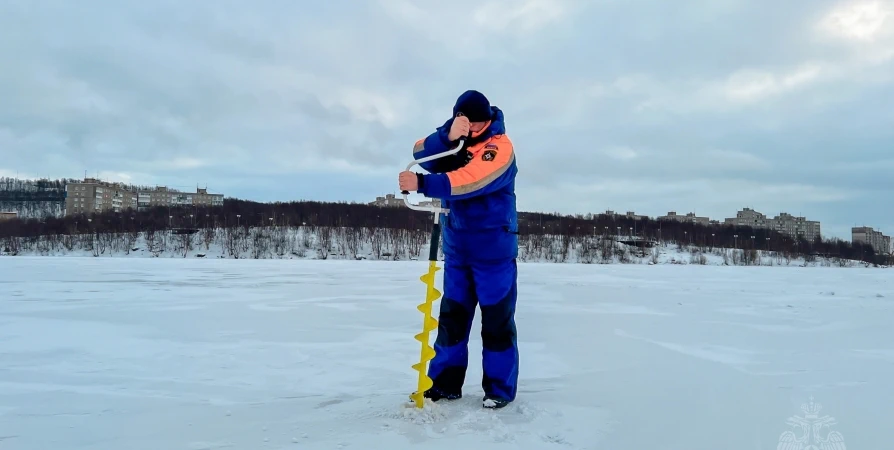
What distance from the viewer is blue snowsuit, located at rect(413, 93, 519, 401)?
2.29 meters

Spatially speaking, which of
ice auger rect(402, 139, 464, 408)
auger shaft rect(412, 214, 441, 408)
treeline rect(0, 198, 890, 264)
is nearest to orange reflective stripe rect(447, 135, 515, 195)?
ice auger rect(402, 139, 464, 408)

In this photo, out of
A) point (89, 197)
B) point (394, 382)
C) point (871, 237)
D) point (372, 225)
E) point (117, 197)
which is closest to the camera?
point (394, 382)

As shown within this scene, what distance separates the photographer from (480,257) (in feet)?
7.63

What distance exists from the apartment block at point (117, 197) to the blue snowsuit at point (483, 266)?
95.9 m

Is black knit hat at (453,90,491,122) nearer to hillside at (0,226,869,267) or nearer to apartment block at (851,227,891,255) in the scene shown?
hillside at (0,226,869,267)

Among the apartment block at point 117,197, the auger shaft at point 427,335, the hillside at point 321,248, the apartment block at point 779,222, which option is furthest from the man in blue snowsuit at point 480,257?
the apartment block at point 779,222

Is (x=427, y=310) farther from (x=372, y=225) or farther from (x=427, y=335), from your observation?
(x=372, y=225)

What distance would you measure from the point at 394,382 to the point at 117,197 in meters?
110

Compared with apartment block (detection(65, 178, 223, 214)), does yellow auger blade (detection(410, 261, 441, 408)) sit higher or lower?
lower

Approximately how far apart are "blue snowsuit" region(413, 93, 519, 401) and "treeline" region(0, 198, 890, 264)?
2332 inches

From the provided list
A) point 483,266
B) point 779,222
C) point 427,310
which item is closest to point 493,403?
→ point 427,310

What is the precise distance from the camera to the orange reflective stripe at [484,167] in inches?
83.3

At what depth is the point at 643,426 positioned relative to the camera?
2.02 m

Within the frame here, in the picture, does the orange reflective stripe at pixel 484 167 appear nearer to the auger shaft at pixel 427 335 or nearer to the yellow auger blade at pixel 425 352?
the auger shaft at pixel 427 335
